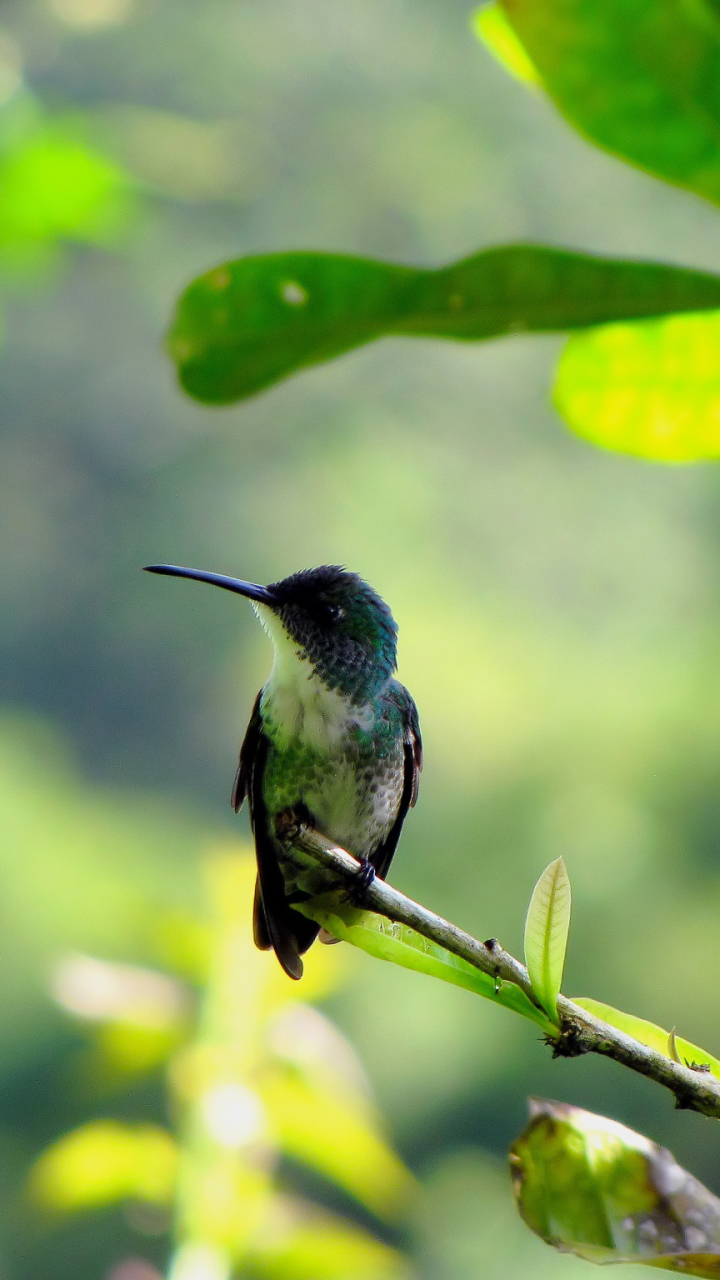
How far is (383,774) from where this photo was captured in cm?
191

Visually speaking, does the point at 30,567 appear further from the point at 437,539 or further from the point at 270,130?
the point at 270,130

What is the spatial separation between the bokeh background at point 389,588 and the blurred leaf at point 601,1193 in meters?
5.88

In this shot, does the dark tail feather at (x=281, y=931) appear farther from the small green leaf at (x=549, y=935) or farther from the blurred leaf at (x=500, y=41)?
the blurred leaf at (x=500, y=41)

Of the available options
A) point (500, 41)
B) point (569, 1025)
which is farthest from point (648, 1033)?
point (500, 41)

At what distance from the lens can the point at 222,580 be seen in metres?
1.40

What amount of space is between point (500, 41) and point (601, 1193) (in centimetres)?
78

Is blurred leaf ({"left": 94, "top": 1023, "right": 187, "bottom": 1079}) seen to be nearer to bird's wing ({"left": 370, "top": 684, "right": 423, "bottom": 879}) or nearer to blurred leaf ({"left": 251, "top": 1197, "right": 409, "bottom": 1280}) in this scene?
blurred leaf ({"left": 251, "top": 1197, "right": 409, "bottom": 1280})

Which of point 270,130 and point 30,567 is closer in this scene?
point 30,567

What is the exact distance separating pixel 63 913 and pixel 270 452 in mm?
4743

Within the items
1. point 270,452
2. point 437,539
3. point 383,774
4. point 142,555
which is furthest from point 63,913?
point 383,774

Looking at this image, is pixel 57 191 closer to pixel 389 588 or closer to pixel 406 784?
pixel 406 784

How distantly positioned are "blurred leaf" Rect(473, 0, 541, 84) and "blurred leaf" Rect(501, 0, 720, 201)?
13 cm

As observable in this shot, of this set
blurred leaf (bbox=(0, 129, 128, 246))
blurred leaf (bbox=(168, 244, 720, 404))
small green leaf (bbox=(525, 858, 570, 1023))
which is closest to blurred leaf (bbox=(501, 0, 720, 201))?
blurred leaf (bbox=(168, 244, 720, 404))

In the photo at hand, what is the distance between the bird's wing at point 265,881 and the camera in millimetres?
1551
